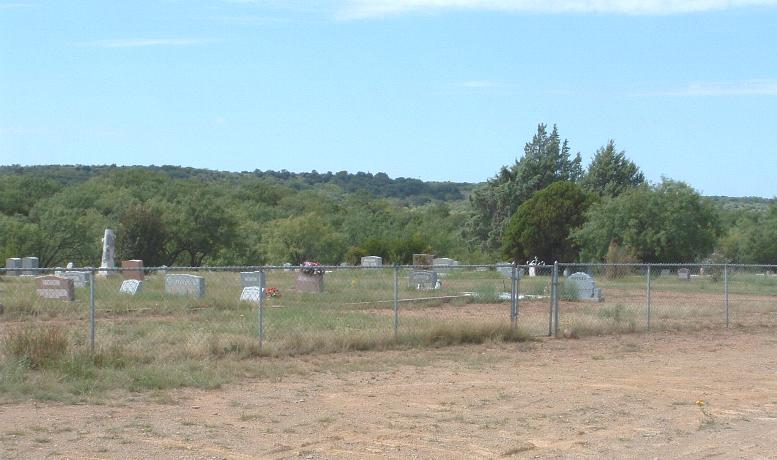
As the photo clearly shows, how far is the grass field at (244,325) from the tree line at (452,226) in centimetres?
1858

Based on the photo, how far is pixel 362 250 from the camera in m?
58.6

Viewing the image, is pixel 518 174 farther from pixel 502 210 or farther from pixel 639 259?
pixel 639 259

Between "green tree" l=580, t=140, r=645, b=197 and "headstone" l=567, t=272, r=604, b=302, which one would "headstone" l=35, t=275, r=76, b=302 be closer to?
"headstone" l=567, t=272, r=604, b=302

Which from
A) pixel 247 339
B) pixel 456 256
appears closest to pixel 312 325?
pixel 247 339

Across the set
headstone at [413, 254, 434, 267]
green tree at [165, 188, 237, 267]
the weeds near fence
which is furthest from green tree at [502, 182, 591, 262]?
the weeds near fence

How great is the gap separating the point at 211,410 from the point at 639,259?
4393 centimetres

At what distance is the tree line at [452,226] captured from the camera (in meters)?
53.0

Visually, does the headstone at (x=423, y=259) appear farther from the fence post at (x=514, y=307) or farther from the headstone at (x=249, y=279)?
the fence post at (x=514, y=307)

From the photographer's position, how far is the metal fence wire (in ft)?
56.2

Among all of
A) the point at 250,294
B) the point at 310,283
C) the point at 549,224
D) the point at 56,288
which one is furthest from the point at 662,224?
the point at 56,288

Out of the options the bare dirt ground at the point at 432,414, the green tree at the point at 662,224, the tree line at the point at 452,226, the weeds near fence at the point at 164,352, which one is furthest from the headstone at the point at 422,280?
the green tree at the point at 662,224

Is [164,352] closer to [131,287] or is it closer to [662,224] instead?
[131,287]

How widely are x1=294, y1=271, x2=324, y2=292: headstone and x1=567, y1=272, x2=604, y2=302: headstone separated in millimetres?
7656

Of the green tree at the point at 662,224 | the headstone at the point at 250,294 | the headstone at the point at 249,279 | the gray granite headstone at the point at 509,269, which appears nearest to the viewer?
the gray granite headstone at the point at 509,269
